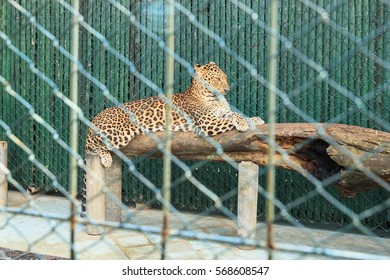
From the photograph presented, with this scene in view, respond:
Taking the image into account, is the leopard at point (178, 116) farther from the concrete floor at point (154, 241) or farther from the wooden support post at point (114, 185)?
the concrete floor at point (154, 241)

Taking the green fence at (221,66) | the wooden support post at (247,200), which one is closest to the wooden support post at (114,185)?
the green fence at (221,66)

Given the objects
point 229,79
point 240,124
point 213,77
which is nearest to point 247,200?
point 240,124

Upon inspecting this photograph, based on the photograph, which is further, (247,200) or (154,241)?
(154,241)

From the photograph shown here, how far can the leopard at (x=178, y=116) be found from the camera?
4938 mm

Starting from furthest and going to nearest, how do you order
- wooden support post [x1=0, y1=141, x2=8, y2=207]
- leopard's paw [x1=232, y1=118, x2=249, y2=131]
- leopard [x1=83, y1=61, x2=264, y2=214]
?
wooden support post [x1=0, y1=141, x2=8, y2=207], leopard [x1=83, y1=61, x2=264, y2=214], leopard's paw [x1=232, y1=118, x2=249, y2=131]

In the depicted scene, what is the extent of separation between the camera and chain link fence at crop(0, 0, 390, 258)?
199 inches

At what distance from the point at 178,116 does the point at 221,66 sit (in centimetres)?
92

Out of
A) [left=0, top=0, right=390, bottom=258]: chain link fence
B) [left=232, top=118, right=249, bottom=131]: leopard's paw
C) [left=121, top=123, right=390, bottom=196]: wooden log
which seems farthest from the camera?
[left=0, top=0, right=390, bottom=258]: chain link fence

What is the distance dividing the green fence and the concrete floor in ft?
1.35

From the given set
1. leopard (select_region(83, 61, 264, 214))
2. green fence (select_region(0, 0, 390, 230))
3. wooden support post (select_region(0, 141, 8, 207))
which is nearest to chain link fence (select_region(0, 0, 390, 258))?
green fence (select_region(0, 0, 390, 230))

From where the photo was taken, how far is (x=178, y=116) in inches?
203

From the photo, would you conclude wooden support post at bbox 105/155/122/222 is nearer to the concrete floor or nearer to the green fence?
the concrete floor

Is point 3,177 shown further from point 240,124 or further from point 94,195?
point 240,124

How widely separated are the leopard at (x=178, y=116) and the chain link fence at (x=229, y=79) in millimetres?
306
